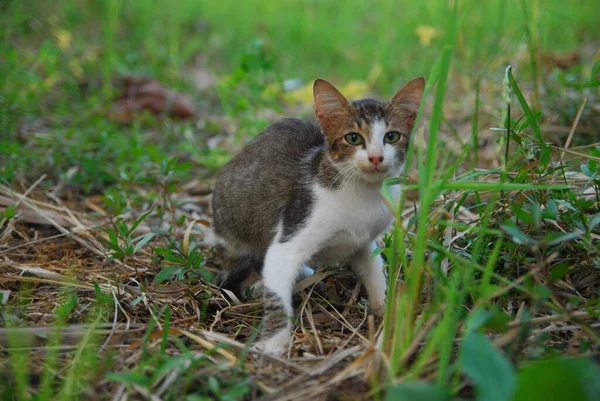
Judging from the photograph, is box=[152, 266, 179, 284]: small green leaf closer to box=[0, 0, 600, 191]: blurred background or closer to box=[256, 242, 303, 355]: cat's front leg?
box=[256, 242, 303, 355]: cat's front leg

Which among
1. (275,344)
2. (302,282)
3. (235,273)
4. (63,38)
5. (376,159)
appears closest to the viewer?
(275,344)

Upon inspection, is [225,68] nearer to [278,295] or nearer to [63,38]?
[63,38]

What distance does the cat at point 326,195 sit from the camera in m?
2.40

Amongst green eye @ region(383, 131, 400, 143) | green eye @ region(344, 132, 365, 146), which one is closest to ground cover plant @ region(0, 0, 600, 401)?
green eye @ region(383, 131, 400, 143)

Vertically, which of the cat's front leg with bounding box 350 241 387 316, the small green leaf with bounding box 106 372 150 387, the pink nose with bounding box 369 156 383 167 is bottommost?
the cat's front leg with bounding box 350 241 387 316

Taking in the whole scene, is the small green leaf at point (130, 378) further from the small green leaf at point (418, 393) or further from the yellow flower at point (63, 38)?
the yellow flower at point (63, 38)

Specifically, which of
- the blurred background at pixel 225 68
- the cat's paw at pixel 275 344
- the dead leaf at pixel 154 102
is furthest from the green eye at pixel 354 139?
the dead leaf at pixel 154 102

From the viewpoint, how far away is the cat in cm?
240

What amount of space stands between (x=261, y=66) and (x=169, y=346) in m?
2.48

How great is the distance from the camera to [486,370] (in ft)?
4.52

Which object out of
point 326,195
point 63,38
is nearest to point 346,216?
point 326,195

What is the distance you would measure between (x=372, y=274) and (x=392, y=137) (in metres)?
0.65

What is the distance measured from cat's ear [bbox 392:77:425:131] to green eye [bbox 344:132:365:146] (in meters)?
0.20

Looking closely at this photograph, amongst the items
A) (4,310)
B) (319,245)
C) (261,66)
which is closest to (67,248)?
(4,310)
